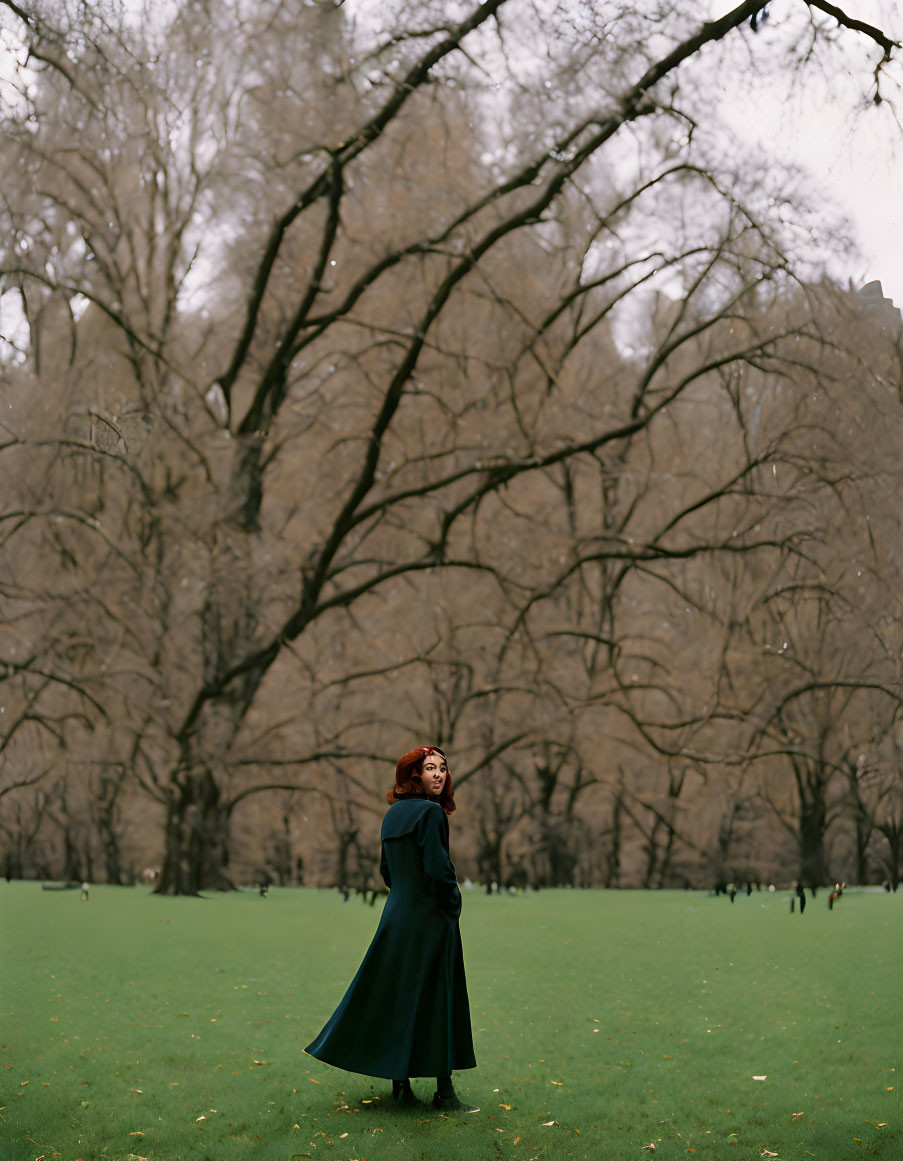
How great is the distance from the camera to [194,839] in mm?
17109

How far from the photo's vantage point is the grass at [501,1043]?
5211 millimetres

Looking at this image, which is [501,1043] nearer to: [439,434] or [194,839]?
[194,839]

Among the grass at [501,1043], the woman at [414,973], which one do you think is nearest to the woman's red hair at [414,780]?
the woman at [414,973]

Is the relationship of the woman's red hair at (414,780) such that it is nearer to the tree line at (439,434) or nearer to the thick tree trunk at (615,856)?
the tree line at (439,434)

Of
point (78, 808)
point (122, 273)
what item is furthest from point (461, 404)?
point (78, 808)

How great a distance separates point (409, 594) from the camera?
1781 cm

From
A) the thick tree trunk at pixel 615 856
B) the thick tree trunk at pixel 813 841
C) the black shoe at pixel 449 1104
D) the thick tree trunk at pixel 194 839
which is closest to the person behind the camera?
the black shoe at pixel 449 1104

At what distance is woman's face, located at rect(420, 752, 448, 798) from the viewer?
5.54 meters

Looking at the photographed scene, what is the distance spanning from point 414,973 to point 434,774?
2.98ft

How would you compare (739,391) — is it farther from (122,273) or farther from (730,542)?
(122,273)

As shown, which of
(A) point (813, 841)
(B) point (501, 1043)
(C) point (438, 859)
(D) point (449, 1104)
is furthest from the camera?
(A) point (813, 841)

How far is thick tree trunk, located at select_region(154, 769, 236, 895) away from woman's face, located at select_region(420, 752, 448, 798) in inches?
455

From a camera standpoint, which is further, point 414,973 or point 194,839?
point 194,839

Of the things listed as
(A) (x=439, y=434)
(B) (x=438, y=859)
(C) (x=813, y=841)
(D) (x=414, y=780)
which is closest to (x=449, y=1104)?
(B) (x=438, y=859)
